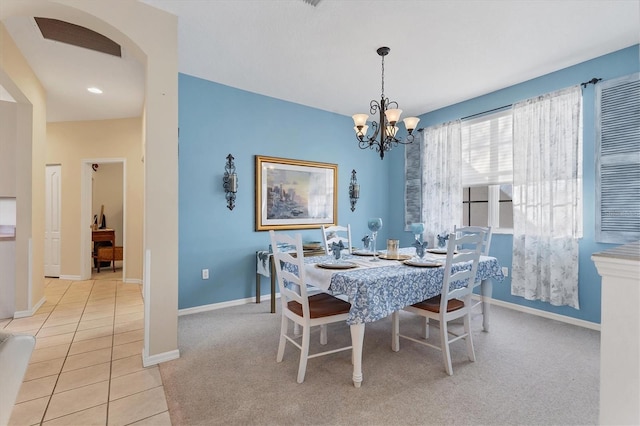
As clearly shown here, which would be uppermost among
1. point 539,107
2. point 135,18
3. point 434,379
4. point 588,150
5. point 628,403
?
point 135,18

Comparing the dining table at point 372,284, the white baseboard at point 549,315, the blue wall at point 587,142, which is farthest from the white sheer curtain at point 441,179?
the dining table at point 372,284

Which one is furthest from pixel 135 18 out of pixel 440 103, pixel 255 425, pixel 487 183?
pixel 487 183

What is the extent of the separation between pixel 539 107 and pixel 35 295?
6238mm

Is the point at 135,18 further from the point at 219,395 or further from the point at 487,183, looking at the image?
the point at 487,183

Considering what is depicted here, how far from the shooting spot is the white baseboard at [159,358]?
2291 millimetres

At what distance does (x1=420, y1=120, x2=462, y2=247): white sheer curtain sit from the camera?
433cm

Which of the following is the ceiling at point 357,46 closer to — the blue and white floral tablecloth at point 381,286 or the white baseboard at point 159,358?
the blue and white floral tablecloth at point 381,286

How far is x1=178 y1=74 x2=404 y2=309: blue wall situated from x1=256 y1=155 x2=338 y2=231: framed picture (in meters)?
0.11

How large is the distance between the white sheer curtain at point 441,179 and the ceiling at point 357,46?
56 cm

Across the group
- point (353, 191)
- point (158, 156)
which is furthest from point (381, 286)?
point (353, 191)

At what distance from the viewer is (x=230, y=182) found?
3.73m

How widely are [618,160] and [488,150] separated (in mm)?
1326

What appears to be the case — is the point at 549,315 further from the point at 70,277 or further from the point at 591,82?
the point at 70,277

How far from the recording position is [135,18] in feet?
7.41
